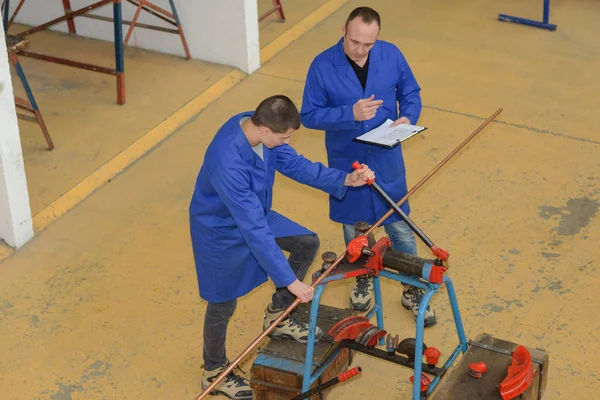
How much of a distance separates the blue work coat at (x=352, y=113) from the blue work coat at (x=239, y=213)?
1.37 feet

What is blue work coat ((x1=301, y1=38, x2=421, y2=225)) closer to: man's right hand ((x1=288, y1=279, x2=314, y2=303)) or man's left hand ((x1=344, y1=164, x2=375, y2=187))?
man's left hand ((x1=344, y1=164, x2=375, y2=187))

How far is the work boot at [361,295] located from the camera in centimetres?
575

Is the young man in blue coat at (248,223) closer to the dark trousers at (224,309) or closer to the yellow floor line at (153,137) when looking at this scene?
the dark trousers at (224,309)

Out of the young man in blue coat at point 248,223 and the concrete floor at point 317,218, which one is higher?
the young man in blue coat at point 248,223

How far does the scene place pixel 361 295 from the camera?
574 centimetres

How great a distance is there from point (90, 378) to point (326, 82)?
7.03 feet

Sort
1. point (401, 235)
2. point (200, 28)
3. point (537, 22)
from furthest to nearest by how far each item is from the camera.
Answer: point (537, 22)
point (200, 28)
point (401, 235)

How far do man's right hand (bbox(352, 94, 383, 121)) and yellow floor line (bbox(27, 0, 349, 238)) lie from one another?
2702mm

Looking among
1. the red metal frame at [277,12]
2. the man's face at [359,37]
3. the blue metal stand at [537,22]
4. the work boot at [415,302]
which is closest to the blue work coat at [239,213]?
the man's face at [359,37]

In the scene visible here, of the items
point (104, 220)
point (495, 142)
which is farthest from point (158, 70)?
point (495, 142)

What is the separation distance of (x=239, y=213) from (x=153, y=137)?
3361 millimetres

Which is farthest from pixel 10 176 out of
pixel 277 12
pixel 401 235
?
pixel 277 12

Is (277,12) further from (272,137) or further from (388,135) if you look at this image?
(272,137)

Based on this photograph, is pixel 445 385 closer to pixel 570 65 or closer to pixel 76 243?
pixel 76 243
